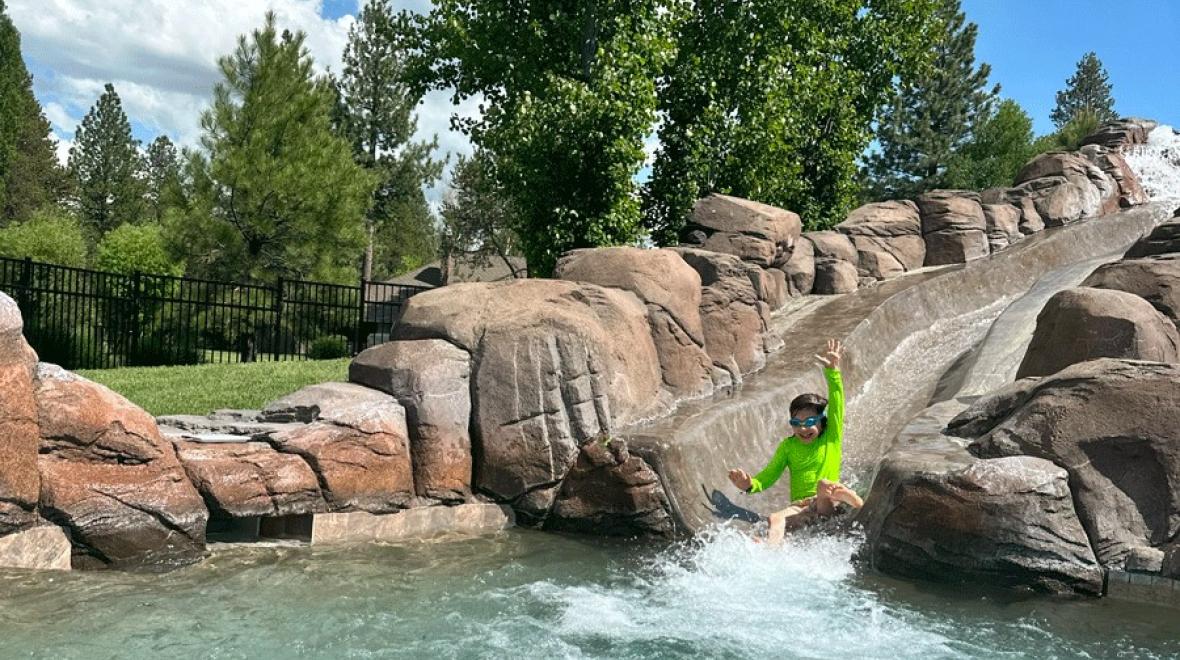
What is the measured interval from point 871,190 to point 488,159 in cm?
3132

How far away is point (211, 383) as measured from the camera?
13.0 m

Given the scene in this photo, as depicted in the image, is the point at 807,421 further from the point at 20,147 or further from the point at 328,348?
the point at 20,147

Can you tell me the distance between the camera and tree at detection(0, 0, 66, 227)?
35312 mm

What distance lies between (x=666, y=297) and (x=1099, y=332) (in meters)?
4.13

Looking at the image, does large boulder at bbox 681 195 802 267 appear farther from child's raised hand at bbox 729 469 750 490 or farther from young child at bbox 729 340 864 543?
child's raised hand at bbox 729 469 750 490

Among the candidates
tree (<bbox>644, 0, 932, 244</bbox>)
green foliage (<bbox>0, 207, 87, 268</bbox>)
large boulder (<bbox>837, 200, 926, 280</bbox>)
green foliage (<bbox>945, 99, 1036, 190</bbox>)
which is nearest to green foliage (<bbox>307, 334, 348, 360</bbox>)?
tree (<bbox>644, 0, 932, 244</bbox>)

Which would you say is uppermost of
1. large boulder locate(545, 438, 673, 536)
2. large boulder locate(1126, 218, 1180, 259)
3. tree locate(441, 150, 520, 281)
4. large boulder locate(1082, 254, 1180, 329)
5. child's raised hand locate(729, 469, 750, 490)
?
tree locate(441, 150, 520, 281)

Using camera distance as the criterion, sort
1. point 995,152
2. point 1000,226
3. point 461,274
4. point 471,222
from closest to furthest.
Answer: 1. point 1000,226
2. point 471,222
3. point 461,274
4. point 995,152

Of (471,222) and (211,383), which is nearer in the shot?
(211,383)

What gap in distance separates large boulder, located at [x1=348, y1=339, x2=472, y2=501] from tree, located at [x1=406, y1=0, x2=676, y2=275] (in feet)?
28.5

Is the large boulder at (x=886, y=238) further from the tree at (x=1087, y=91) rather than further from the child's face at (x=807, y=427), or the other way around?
the tree at (x=1087, y=91)

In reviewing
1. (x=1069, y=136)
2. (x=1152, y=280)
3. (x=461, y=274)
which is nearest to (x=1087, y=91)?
(x=1069, y=136)

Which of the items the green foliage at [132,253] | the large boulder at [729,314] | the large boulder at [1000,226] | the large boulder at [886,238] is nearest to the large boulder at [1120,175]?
the large boulder at [1000,226]

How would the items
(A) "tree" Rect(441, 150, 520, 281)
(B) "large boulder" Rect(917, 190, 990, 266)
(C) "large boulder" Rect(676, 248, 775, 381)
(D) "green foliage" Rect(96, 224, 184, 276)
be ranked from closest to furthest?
(C) "large boulder" Rect(676, 248, 775, 381) < (B) "large boulder" Rect(917, 190, 990, 266) < (D) "green foliage" Rect(96, 224, 184, 276) < (A) "tree" Rect(441, 150, 520, 281)
